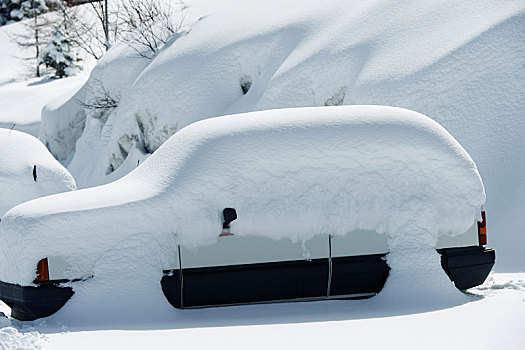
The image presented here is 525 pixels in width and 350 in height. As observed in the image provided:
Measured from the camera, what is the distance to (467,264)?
236 inches

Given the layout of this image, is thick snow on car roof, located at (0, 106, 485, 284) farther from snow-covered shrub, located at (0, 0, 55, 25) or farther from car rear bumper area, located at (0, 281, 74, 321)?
snow-covered shrub, located at (0, 0, 55, 25)

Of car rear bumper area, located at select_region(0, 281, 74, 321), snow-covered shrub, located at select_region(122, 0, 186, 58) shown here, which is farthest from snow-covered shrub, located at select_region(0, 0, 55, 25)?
car rear bumper area, located at select_region(0, 281, 74, 321)

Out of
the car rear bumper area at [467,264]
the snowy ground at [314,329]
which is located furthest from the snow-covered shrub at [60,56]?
the car rear bumper area at [467,264]

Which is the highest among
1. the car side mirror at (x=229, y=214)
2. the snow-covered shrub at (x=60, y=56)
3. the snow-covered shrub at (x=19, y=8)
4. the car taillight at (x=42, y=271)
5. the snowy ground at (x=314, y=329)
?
the snow-covered shrub at (x=19, y=8)

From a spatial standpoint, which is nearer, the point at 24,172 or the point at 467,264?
the point at 467,264

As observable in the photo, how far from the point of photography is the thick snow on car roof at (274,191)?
5.51 m

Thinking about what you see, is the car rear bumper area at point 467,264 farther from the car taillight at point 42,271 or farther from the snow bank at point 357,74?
the car taillight at point 42,271

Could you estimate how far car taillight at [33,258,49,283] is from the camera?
17.8 feet

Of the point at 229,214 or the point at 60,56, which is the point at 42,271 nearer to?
the point at 229,214

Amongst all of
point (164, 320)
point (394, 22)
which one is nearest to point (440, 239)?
point (164, 320)

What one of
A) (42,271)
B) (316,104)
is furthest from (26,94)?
(42,271)

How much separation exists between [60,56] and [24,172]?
31.4m

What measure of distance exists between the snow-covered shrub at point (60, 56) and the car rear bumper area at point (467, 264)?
38960 millimetres

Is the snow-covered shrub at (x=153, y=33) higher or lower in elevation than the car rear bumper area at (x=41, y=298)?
higher
